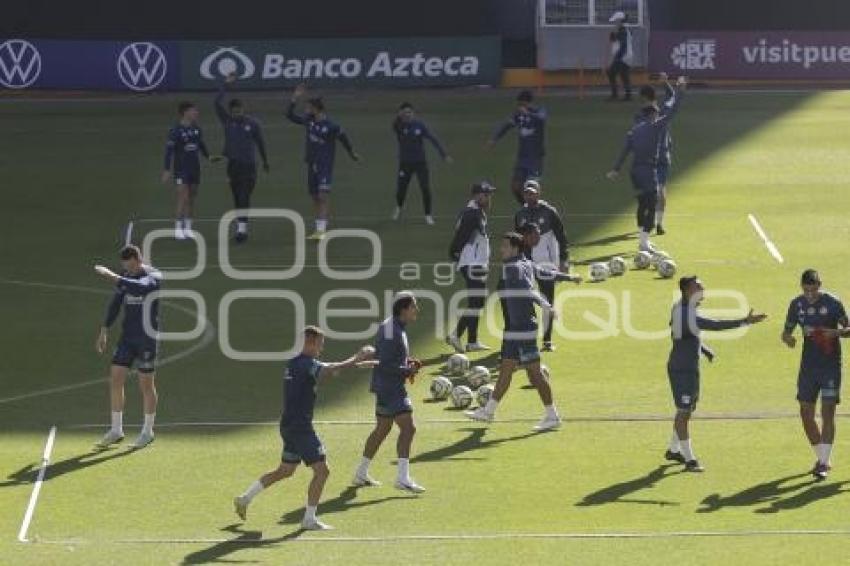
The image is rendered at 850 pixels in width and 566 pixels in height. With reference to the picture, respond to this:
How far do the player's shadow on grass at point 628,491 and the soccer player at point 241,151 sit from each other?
1514 centimetres

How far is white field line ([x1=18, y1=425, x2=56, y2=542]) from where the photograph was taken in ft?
70.8

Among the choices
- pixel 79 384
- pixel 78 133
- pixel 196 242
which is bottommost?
pixel 79 384

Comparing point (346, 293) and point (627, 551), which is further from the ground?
point (346, 293)

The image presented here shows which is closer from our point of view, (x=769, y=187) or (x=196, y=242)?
(x=196, y=242)

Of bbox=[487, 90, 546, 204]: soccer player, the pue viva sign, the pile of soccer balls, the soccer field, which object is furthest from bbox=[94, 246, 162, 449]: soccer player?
the pue viva sign

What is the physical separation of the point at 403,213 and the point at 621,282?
7.61m

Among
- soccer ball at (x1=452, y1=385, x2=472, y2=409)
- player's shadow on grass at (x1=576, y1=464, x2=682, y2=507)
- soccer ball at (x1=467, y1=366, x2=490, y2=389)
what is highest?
soccer ball at (x1=467, y1=366, x2=490, y2=389)

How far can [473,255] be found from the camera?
1157 inches

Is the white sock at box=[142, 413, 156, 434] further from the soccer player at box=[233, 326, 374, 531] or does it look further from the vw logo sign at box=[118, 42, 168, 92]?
the vw logo sign at box=[118, 42, 168, 92]

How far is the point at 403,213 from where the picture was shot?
40688 millimetres

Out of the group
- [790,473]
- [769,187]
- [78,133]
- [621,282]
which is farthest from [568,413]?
[78,133]

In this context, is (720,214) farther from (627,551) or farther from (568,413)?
(627,551)

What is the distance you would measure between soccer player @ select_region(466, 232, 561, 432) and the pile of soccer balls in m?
8.28

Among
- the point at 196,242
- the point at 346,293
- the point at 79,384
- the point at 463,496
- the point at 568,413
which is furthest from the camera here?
the point at 196,242
